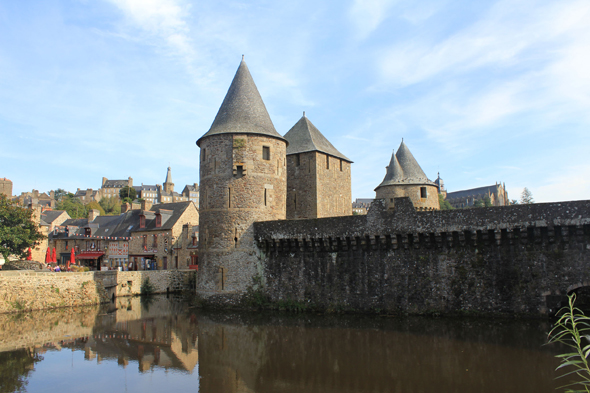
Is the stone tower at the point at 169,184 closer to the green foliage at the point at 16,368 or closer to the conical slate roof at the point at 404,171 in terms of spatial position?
the conical slate roof at the point at 404,171

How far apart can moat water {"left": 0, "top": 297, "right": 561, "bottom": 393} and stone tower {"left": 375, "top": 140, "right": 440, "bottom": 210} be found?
1395cm

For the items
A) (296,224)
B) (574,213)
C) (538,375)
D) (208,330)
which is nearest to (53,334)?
(208,330)

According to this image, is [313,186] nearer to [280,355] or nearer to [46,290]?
[280,355]

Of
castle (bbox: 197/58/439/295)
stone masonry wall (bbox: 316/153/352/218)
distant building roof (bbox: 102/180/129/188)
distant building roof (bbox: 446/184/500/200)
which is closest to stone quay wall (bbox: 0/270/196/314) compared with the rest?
castle (bbox: 197/58/439/295)

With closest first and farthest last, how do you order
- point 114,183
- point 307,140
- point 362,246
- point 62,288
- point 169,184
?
point 362,246 < point 62,288 < point 307,140 < point 169,184 < point 114,183

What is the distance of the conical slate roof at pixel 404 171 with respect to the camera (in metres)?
26.8

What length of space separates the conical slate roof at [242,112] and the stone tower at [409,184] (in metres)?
10.8

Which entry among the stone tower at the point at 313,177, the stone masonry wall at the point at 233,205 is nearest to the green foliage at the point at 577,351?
the stone masonry wall at the point at 233,205

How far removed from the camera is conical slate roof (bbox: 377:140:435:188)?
87.9 feet

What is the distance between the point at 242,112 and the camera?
59.6 feet

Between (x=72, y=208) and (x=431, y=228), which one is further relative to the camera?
(x=72, y=208)

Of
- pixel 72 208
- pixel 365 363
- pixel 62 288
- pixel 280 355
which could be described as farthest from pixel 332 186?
pixel 72 208

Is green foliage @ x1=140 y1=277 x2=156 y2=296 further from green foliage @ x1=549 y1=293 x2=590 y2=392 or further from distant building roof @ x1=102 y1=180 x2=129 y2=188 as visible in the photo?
distant building roof @ x1=102 y1=180 x2=129 y2=188

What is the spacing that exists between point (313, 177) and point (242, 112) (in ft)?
18.6
